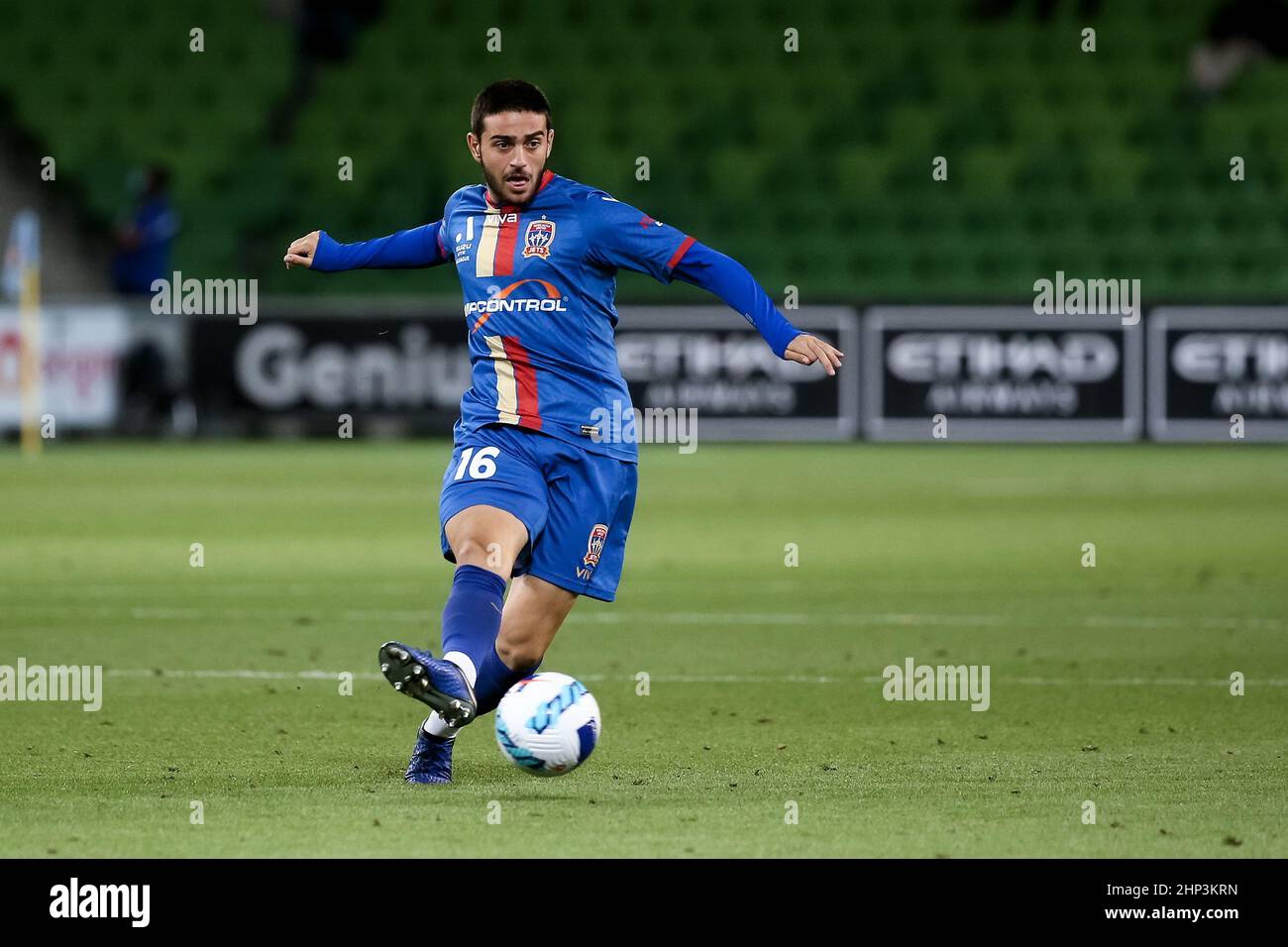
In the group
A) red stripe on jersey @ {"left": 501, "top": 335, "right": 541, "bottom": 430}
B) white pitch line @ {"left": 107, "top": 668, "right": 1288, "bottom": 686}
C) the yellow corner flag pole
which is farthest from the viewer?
the yellow corner flag pole

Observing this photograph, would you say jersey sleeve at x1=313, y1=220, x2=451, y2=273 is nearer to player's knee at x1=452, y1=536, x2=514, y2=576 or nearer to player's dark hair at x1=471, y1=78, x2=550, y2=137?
player's dark hair at x1=471, y1=78, x2=550, y2=137

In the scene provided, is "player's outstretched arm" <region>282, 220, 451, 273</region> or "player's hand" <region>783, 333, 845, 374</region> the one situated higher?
"player's outstretched arm" <region>282, 220, 451, 273</region>

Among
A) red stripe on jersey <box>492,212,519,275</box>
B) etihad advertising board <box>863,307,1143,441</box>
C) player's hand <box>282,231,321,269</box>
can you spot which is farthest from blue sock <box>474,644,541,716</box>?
etihad advertising board <box>863,307,1143,441</box>

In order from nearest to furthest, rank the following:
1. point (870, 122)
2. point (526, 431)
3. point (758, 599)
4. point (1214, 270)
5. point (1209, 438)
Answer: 1. point (526, 431)
2. point (758, 599)
3. point (1209, 438)
4. point (1214, 270)
5. point (870, 122)

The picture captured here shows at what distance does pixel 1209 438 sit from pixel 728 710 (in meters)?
15.2

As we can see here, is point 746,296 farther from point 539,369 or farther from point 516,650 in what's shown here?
point 516,650

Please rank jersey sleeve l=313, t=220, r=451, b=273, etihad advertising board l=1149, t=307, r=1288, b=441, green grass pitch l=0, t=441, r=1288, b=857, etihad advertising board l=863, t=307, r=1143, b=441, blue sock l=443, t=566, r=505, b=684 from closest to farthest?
green grass pitch l=0, t=441, r=1288, b=857 → blue sock l=443, t=566, r=505, b=684 → jersey sleeve l=313, t=220, r=451, b=273 → etihad advertising board l=1149, t=307, r=1288, b=441 → etihad advertising board l=863, t=307, r=1143, b=441

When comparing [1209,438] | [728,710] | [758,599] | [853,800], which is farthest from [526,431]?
[1209,438]

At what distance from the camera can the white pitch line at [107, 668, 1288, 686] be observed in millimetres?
8859

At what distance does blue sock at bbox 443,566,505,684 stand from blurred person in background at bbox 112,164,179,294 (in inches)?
746

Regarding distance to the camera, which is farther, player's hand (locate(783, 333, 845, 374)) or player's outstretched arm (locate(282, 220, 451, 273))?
player's outstretched arm (locate(282, 220, 451, 273))

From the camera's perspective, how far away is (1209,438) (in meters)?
Answer: 22.4

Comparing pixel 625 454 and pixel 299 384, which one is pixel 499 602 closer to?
pixel 625 454

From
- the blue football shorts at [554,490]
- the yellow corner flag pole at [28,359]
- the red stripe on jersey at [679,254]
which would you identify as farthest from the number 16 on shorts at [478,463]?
the yellow corner flag pole at [28,359]
